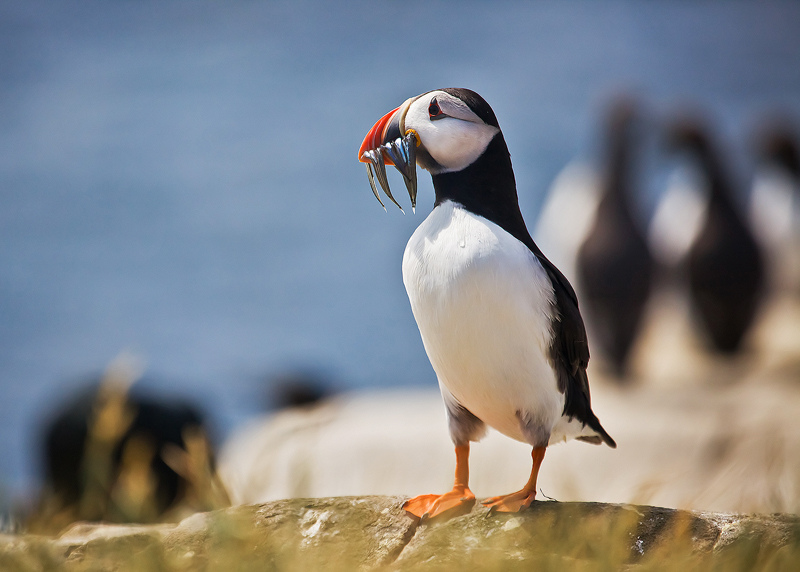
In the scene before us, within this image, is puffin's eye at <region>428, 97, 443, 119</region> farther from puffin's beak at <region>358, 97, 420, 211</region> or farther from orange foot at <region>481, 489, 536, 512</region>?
orange foot at <region>481, 489, 536, 512</region>

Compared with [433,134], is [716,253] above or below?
below

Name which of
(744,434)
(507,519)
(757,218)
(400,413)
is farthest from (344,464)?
(757,218)

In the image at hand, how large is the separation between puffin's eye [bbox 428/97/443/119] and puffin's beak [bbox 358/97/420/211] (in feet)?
0.26

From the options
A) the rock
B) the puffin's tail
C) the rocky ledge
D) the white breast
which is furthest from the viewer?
the rock

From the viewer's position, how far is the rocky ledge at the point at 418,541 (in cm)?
207

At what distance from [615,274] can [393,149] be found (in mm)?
4844

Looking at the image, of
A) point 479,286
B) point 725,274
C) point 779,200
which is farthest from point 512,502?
point 779,200

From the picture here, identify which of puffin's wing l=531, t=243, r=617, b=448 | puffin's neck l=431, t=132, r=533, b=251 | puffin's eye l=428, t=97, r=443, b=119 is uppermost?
puffin's eye l=428, t=97, r=443, b=119

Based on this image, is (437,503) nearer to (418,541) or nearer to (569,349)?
(418,541)

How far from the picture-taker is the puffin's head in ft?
8.06

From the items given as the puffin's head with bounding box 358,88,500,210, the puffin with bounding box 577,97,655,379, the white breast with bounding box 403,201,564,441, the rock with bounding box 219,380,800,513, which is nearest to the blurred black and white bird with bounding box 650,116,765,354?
the puffin with bounding box 577,97,655,379

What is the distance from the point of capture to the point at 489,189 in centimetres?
254

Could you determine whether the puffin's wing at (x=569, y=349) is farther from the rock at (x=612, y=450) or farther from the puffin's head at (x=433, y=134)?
the rock at (x=612, y=450)

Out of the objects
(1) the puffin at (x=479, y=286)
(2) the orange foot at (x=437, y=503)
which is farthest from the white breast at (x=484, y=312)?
(2) the orange foot at (x=437, y=503)
